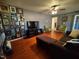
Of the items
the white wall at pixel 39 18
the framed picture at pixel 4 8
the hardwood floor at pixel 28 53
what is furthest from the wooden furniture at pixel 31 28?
the hardwood floor at pixel 28 53

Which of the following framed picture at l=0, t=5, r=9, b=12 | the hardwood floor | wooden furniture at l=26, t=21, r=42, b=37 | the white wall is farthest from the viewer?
the white wall

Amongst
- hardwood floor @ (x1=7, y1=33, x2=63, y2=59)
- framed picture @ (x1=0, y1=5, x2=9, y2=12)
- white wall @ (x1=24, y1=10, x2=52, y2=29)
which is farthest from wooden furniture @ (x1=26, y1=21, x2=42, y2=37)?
hardwood floor @ (x1=7, y1=33, x2=63, y2=59)

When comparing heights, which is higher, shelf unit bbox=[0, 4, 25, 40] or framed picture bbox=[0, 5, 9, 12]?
framed picture bbox=[0, 5, 9, 12]

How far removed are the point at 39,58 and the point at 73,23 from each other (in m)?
5.60

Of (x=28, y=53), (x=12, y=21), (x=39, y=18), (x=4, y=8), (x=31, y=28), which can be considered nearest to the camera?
(x=28, y=53)

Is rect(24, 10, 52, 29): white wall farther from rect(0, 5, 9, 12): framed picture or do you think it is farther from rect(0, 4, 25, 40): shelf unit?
rect(0, 5, 9, 12): framed picture

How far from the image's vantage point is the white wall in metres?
5.67

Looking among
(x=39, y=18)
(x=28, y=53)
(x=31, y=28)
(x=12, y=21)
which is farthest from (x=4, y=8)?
(x=39, y=18)

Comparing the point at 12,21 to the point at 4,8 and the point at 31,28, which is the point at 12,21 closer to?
the point at 4,8

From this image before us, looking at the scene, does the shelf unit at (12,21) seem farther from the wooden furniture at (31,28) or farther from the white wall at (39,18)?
the white wall at (39,18)

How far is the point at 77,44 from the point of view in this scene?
1.51 meters

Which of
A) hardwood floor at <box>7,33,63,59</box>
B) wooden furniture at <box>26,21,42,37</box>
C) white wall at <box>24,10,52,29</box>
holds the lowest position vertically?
hardwood floor at <box>7,33,63,59</box>

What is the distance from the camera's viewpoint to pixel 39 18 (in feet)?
23.0

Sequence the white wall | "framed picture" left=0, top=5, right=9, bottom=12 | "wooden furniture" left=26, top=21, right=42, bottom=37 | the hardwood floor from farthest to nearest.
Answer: the white wall → "wooden furniture" left=26, top=21, right=42, bottom=37 → "framed picture" left=0, top=5, right=9, bottom=12 → the hardwood floor
